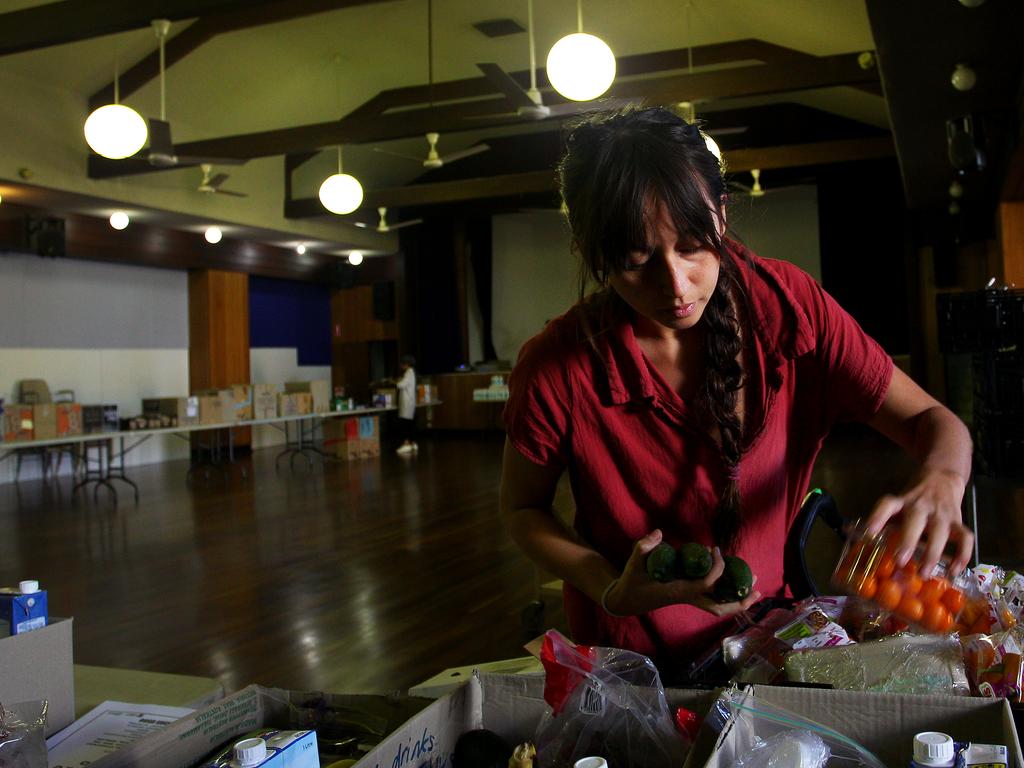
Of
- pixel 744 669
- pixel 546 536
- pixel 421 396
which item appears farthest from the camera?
pixel 421 396

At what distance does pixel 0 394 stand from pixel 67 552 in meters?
Answer: 4.43

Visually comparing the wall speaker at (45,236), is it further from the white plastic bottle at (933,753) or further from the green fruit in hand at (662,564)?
the white plastic bottle at (933,753)

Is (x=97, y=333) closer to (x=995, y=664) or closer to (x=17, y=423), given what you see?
(x=17, y=423)

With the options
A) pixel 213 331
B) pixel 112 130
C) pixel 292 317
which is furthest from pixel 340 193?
pixel 292 317

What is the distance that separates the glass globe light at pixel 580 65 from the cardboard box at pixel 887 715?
3926mm

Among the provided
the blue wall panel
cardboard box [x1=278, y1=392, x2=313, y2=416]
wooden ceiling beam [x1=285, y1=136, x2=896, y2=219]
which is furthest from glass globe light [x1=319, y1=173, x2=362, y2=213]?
the blue wall panel

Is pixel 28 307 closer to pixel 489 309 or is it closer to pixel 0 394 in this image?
pixel 0 394

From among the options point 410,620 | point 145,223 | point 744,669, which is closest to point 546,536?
point 744,669

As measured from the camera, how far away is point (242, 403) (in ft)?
30.6

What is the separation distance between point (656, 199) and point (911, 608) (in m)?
0.47

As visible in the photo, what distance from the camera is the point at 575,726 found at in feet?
2.61

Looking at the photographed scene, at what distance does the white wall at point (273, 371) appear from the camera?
40.4ft

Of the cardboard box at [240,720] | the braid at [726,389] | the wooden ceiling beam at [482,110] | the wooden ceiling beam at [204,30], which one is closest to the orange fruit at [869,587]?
the braid at [726,389]

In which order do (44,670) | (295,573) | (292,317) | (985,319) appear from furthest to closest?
(292,317) < (295,573) < (985,319) < (44,670)
